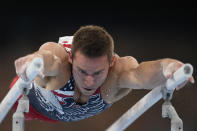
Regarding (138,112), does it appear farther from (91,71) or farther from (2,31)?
(2,31)

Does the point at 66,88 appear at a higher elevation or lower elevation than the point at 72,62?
lower

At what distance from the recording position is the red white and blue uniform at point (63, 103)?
1916 millimetres

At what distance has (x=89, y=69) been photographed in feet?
5.07

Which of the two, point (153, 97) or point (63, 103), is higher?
point (153, 97)

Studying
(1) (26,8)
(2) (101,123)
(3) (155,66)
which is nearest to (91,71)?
(3) (155,66)

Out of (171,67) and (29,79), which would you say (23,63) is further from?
(171,67)

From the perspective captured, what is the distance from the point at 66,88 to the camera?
187 cm

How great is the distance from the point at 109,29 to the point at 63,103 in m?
2.26

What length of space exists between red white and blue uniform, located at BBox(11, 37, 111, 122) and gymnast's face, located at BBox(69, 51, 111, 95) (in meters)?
0.21

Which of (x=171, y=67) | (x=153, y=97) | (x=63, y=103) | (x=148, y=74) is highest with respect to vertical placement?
(x=171, y=67)

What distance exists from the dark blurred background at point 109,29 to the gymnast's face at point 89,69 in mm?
2476

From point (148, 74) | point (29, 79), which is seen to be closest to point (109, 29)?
point (148, 74)

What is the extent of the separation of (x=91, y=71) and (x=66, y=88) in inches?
14.3

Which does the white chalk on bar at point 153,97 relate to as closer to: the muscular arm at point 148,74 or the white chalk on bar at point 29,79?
the muscular arm at point 148,74
